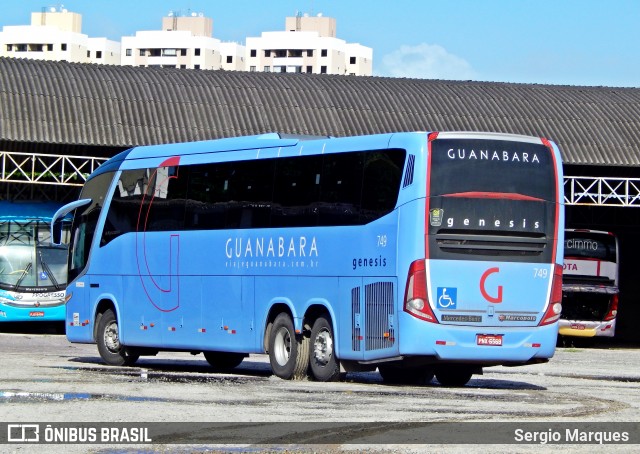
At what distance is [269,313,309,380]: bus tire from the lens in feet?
65.0

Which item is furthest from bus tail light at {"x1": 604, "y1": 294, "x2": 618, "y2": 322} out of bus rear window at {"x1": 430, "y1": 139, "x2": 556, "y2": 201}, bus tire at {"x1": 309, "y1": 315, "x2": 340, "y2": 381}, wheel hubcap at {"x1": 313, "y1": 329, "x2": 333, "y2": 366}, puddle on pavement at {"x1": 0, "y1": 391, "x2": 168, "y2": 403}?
puddle on pavement at {"x1": 0, "y1": 391, "x2": 168, "y2": 403}

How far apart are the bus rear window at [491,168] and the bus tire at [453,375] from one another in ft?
9.38

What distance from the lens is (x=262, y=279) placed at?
68.5 ft

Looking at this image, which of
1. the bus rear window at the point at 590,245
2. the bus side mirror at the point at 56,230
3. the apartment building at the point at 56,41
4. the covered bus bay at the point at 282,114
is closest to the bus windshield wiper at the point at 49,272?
the covered bus bay at the point at 282,114

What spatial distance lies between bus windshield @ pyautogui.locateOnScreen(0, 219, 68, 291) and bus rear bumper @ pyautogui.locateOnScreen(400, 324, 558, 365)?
23121 millimetres

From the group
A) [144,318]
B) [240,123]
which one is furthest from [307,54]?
[144,318]

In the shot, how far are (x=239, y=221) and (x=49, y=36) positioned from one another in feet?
503

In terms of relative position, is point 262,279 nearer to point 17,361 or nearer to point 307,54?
point 17,361

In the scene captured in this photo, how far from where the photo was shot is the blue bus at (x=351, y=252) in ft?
59.5

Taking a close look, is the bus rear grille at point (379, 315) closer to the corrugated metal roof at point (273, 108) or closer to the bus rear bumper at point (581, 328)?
the bus rear bumper at point (581, 328)

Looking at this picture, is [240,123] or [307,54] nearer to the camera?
[240,123]

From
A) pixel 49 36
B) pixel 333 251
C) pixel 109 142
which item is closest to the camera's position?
pixel 333 251

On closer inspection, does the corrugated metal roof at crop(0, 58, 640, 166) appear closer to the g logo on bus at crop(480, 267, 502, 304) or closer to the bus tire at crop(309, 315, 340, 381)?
the bus tire at crop(309, 315, 340, 381)

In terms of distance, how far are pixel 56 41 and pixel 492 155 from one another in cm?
15650
